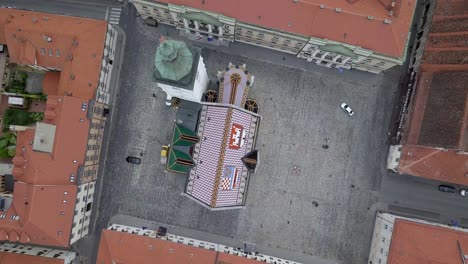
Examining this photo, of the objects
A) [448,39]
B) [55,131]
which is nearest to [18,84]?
[55,131]

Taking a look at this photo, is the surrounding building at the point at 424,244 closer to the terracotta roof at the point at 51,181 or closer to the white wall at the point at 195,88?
the white wall at the point at 195,88

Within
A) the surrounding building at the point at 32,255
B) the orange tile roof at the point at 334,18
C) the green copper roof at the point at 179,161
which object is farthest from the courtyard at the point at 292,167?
the orange tile roof at the point at 334,18

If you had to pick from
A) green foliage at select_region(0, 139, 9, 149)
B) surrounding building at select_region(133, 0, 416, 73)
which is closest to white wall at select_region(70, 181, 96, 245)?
green foliage at select_region(0, 139, 9, 149)

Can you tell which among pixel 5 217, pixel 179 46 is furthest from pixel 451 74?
pixel 5 217

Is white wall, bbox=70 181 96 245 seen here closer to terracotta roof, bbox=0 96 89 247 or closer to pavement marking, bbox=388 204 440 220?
terracotta roof, bbox=0 96 89 247

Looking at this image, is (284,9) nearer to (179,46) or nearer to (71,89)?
(179,46)

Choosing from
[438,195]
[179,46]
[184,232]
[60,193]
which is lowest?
[184,232]
